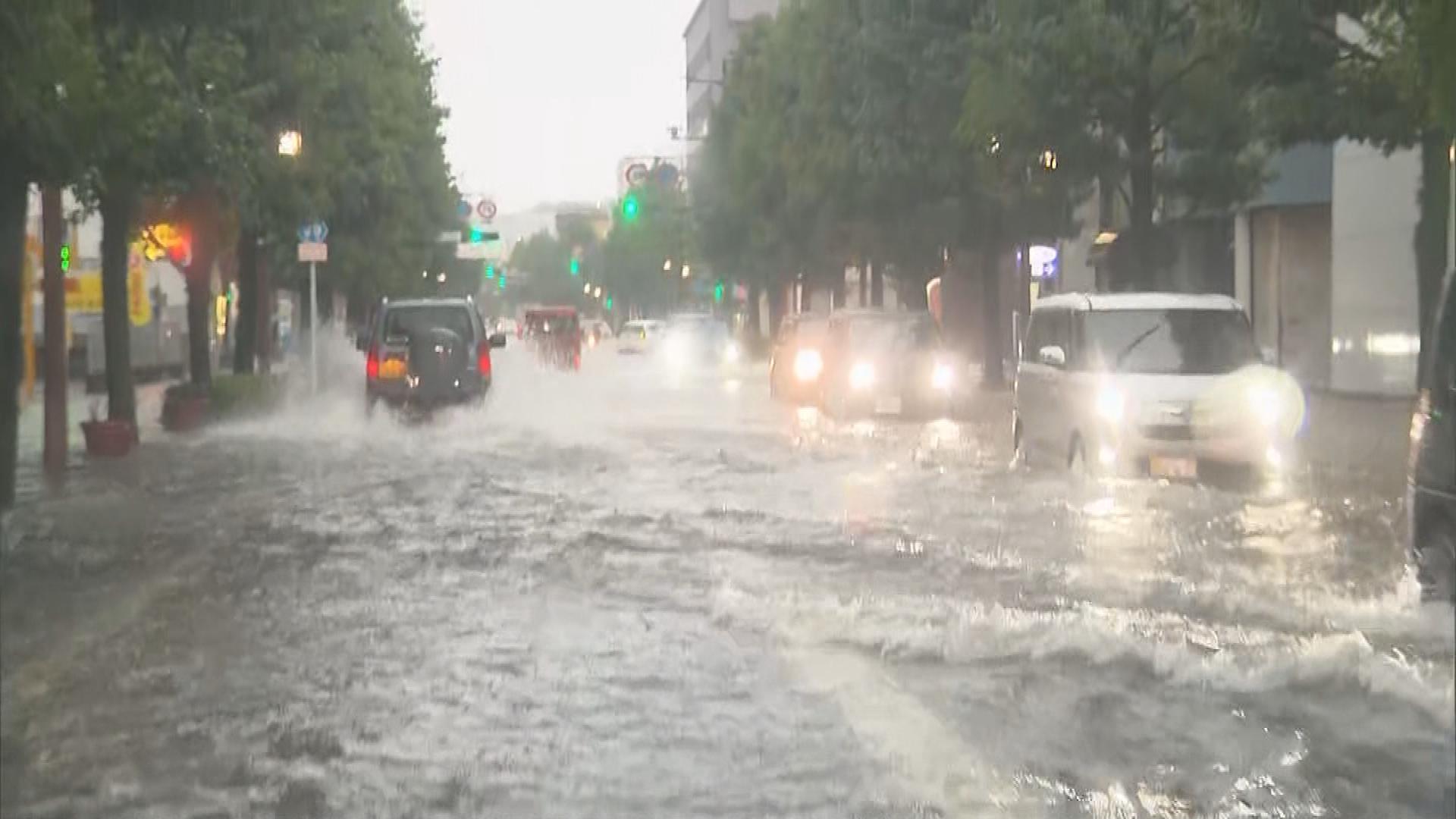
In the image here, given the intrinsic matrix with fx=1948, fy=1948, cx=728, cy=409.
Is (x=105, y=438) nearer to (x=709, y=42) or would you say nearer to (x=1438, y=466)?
(x=1438, y=466)

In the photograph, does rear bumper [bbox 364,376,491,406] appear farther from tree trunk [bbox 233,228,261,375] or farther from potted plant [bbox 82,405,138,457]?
tree trunk [bbox 233,228,261,375]

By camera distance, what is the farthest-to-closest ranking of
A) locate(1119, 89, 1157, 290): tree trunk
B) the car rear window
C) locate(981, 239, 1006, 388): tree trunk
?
locate(981, 239, 1006, 388): tree trunk < the car rear window < locate(1119, 89, 1157, 290): tree trunk

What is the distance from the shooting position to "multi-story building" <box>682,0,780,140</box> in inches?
4879

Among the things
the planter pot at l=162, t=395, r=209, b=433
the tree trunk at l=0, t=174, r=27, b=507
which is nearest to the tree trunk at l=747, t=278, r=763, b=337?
the planter pot at l=162, t=395, r=209, b=433

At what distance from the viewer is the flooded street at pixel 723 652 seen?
705cm

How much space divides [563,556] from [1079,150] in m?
14.0

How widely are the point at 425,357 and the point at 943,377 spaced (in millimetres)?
8217

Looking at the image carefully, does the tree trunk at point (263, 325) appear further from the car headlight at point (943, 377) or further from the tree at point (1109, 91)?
the tree at point (1109, 91)

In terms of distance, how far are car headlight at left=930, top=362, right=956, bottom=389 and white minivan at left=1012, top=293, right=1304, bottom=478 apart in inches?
438

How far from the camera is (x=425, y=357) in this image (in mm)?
27156

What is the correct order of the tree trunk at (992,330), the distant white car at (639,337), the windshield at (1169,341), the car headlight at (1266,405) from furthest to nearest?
the distant white car at (639,337)
the tree trunk at (992,330)
the windshield at (1169,341)
the car headlight at (1266,405)

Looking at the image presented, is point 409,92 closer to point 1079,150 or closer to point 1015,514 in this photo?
point 1079,150

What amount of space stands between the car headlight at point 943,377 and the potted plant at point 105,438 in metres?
12.5

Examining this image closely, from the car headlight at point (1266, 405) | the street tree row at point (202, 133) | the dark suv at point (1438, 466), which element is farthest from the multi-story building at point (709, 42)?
the dark suv at point (1438, 466)
